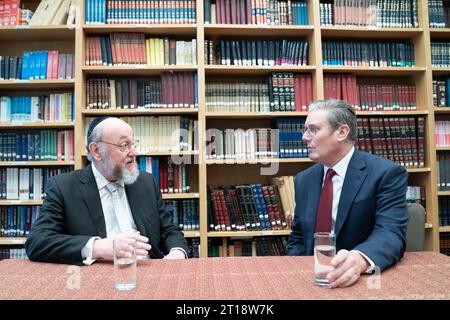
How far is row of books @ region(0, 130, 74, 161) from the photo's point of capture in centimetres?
303

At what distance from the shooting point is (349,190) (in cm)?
157

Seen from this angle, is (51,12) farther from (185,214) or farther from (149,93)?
(185,214)

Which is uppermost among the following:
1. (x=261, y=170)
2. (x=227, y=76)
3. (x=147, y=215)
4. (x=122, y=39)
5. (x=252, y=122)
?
(x=122, y=39)

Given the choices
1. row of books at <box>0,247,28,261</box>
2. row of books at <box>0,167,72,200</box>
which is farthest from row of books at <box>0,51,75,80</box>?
row of books at <box>0,247,28,261</box>

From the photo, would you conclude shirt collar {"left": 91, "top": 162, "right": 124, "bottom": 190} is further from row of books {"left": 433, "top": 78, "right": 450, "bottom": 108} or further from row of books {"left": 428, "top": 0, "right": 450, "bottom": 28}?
row of books {"left": 428, "top": 0, "right": 450, "bottom": 28}

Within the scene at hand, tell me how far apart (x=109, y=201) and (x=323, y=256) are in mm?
1169

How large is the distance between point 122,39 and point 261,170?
166 centimetres

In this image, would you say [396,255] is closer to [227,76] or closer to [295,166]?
[295,166]

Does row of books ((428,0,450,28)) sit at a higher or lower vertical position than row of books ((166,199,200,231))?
higher

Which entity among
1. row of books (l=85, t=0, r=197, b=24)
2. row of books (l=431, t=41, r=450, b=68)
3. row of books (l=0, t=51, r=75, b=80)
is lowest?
row of books (l=0, t=51, r=75, b=80)

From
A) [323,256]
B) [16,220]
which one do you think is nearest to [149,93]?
[16,220]

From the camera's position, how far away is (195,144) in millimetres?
3057

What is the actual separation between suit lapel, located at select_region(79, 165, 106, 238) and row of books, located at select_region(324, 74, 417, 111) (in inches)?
85.1
